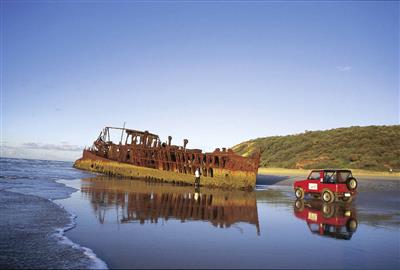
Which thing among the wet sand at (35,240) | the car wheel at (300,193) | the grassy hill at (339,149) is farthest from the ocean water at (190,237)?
the grassy hill at (339,149)

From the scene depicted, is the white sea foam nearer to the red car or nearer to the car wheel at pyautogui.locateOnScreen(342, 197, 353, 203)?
the red car

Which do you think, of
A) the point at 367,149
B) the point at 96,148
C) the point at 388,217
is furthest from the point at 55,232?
the point at 367,149

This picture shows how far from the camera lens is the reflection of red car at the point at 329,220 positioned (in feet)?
30.2

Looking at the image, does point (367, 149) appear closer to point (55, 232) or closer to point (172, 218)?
point (172, 218)

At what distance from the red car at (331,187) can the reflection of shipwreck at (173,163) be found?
5.89 meters

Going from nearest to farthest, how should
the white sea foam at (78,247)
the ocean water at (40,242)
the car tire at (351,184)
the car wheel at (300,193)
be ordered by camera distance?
the white sea foam at (78,247), the ocean water at (40,242), the car tire at (351,184), the car wheel at (300,193)

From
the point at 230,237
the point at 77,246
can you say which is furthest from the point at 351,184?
the point at 77,246

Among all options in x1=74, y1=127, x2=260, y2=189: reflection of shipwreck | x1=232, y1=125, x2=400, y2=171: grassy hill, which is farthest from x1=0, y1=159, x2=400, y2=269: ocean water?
x1=232, y1=125, x2=400, y2=171: grassy hill

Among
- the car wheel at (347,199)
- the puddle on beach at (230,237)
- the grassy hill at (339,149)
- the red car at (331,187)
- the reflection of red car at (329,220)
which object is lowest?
the reflection of red car at (329,220)

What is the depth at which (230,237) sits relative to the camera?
325 inches

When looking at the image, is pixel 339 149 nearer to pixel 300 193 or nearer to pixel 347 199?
pixel 300 193

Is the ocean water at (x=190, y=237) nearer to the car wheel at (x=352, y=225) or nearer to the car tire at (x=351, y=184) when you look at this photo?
the car wheel at (x=352, y=225)

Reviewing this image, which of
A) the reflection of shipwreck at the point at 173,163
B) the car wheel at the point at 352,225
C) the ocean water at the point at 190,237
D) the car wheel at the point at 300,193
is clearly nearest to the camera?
the ocean water at the point at 190,237

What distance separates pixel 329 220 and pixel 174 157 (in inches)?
751
